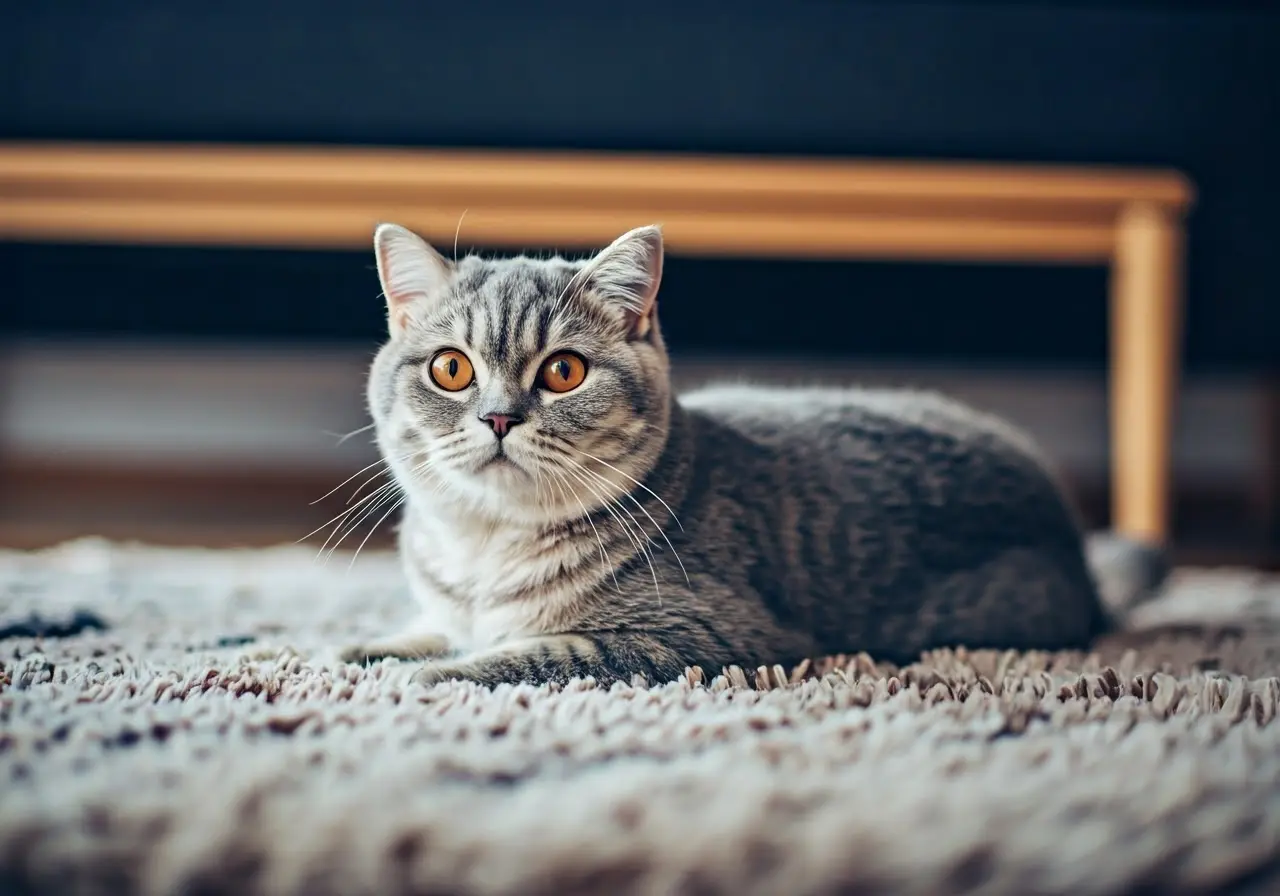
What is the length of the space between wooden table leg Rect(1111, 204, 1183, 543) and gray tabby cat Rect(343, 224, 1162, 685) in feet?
2.64

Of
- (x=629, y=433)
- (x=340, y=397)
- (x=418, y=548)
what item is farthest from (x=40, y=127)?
(x=629, y=433)

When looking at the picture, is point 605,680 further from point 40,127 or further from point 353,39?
point 40,127

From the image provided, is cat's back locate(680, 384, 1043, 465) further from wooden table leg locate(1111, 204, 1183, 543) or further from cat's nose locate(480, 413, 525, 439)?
wooden table leg locate(1111, 204, 1183, 543)

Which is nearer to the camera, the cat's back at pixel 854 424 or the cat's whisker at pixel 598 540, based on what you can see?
the cat's whisker at pixel 598 540

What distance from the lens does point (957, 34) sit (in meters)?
2.52

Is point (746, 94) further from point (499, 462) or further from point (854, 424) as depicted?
point (499, 462)

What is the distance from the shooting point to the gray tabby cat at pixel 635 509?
0.86 metres

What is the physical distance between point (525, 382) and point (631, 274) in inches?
6.1

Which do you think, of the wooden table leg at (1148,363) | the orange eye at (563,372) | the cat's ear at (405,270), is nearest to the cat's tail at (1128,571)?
the wooden table leg at (1148,363)

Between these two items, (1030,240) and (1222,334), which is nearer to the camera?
(1030,240)

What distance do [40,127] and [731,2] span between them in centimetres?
183

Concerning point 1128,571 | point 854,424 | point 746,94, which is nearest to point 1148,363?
point 1128,571

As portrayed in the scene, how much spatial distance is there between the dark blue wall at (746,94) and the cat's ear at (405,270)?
1.64 meters

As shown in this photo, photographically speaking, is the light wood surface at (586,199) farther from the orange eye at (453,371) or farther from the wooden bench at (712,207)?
the orange eye at (453,371)
